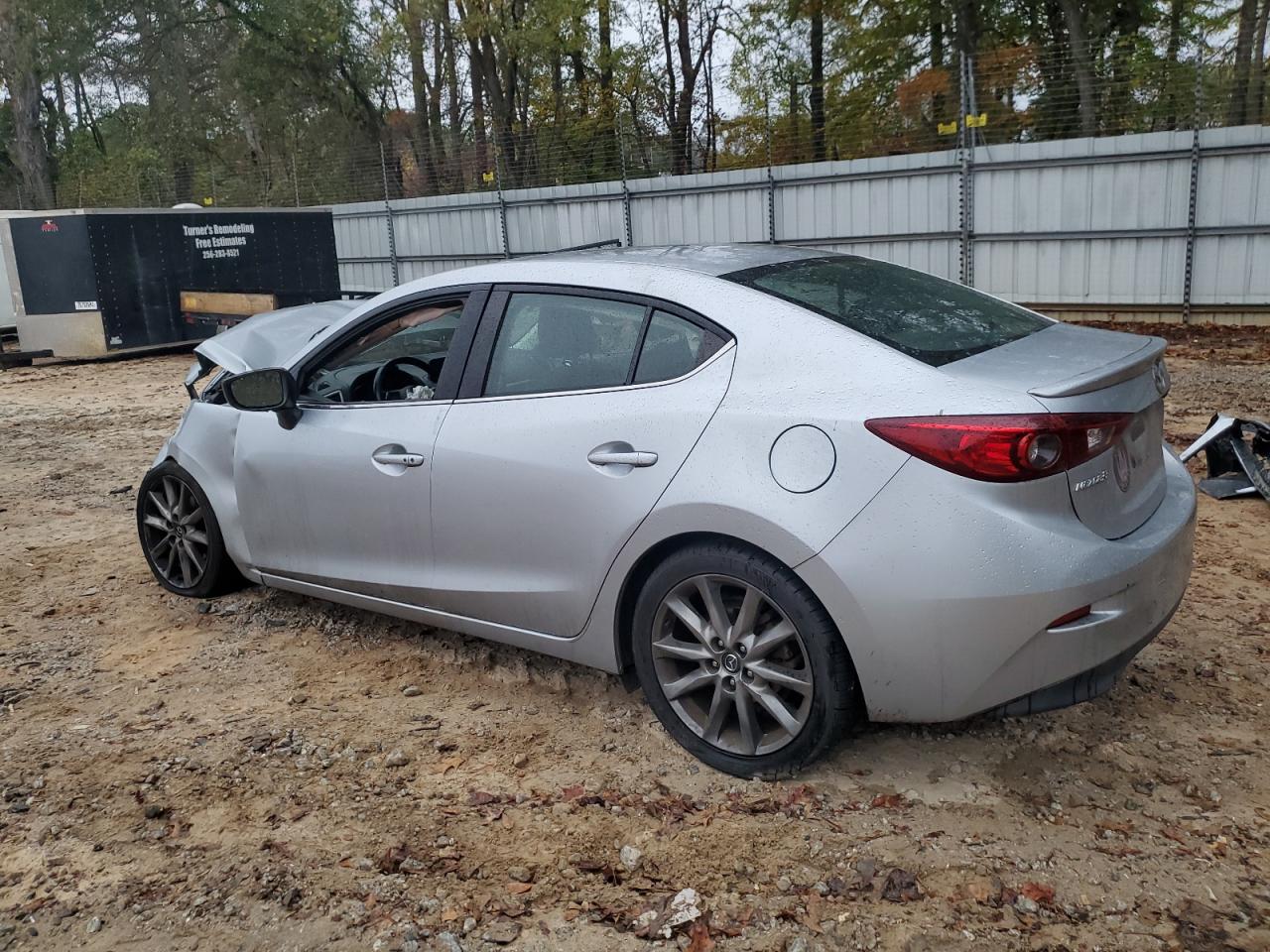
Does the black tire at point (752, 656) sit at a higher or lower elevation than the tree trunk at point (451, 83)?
lower

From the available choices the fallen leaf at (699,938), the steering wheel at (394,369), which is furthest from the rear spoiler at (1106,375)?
the steering wheel at (394,369)

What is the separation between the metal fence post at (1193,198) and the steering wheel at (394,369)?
1210 centimetres

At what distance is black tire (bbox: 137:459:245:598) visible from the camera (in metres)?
4.92

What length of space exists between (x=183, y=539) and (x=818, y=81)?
18879 millimetres

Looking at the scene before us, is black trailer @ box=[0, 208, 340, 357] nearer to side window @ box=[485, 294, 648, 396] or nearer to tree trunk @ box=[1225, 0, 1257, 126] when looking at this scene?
side window @ box=[485, 294, 648, 396]

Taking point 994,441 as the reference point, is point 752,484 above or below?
below

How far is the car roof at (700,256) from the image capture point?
141 inches

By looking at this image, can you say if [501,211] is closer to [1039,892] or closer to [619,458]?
[619,458]

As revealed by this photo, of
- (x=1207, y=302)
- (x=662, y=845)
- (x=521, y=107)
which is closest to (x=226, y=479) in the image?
(x=662, y=845)

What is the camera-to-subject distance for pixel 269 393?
4.29 metres

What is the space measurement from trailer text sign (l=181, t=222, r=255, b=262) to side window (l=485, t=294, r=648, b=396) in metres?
14.8

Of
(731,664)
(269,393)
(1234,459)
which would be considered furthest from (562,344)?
(1234,459)

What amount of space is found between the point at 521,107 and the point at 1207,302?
60.0 ft

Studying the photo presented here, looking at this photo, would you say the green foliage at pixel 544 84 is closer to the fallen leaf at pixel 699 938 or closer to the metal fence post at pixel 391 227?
the metal fence post at pixel 391 227
